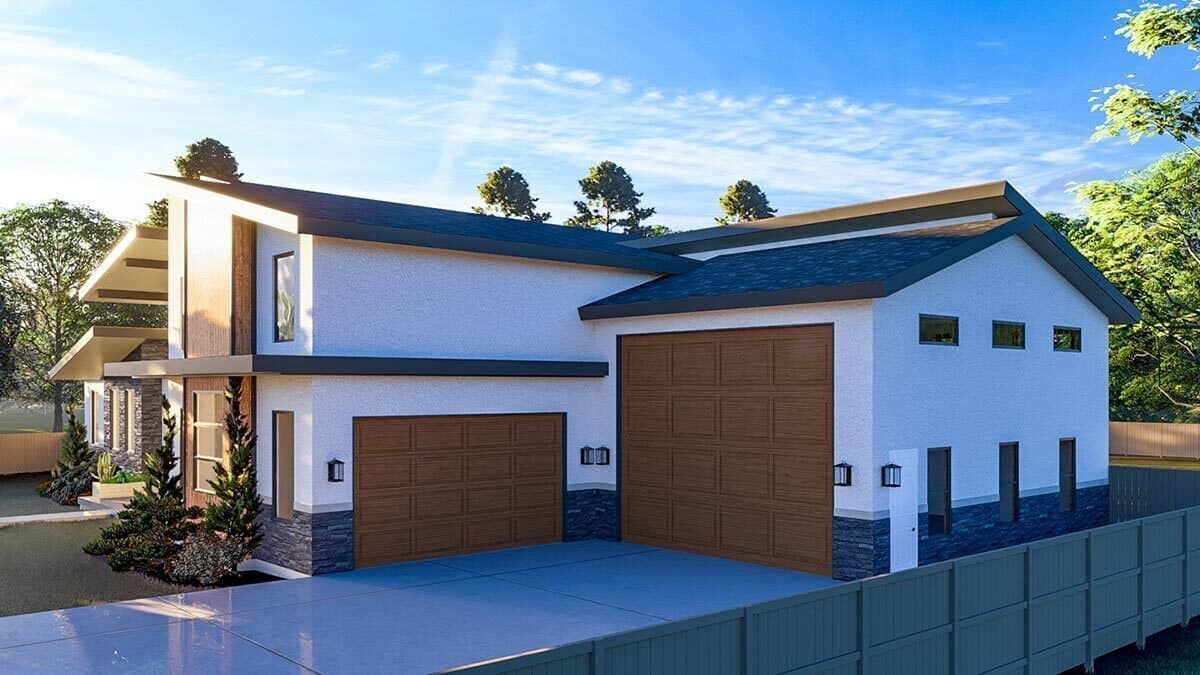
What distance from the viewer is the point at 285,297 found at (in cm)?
1565

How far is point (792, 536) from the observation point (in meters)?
14.8

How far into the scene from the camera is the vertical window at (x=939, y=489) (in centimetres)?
1531

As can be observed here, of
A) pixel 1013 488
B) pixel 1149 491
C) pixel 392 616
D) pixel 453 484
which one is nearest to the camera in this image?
pixel 392 616

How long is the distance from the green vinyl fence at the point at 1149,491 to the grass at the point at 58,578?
18709 millimetres

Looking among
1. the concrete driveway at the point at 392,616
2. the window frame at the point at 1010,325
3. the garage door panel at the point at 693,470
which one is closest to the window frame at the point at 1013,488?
the window frame at the point at 1010,325

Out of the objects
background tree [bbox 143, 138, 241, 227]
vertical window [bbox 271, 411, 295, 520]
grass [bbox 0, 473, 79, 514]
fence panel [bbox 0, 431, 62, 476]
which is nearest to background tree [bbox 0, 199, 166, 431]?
background tree [bbox 143, 138, 241, 227]

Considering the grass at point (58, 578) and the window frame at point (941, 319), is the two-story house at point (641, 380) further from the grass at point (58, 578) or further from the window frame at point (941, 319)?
the grass at point (58, 578)

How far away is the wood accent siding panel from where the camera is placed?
655 inches

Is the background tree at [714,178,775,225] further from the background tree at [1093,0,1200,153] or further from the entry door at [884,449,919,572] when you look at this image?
the entry door at [884,449,919,572]

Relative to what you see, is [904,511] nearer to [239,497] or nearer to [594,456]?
[594,456]

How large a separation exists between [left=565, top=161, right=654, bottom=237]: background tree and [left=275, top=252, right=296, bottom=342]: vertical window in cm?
4912

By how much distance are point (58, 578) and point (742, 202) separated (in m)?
53.4

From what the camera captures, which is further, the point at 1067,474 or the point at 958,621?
the point at 1067,474

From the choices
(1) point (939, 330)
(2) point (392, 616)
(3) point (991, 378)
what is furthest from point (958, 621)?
(3) point (991, 378)
